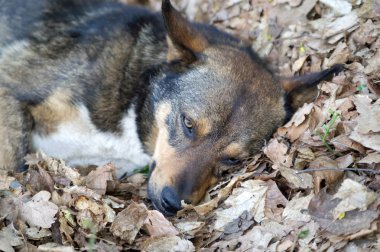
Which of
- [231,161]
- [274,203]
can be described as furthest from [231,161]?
[274,203]

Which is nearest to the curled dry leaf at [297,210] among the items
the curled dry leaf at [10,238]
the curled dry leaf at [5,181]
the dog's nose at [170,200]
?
the dog's nose at [170,200]

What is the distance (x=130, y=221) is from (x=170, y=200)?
37cm

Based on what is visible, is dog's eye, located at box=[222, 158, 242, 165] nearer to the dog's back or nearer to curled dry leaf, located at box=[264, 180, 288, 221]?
curled dry leaf, located at box=[264, 180, 288, 221]

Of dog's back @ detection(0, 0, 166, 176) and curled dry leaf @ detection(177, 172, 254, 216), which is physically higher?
dog's back @ detection(0, 0, 166, 176)

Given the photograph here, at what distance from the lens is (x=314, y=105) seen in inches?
186

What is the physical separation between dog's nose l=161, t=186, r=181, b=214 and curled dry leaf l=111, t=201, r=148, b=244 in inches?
7.1

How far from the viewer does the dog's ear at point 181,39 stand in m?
4.66

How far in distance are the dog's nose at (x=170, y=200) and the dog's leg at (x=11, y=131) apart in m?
1.74

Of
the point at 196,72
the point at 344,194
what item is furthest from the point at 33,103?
the point at 344,194

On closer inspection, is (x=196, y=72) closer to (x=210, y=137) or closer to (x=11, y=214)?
(x=210, y=137)

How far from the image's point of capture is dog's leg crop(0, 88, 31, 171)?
16.5 feet

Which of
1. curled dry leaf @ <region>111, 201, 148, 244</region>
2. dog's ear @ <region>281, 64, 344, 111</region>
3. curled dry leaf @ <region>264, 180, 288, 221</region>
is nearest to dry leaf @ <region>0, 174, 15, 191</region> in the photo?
curled dry leaf @ <region>111, 201, 148, 244</region>

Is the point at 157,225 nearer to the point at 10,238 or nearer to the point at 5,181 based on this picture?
the point at 10,238

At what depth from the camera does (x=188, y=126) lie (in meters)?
4.53
